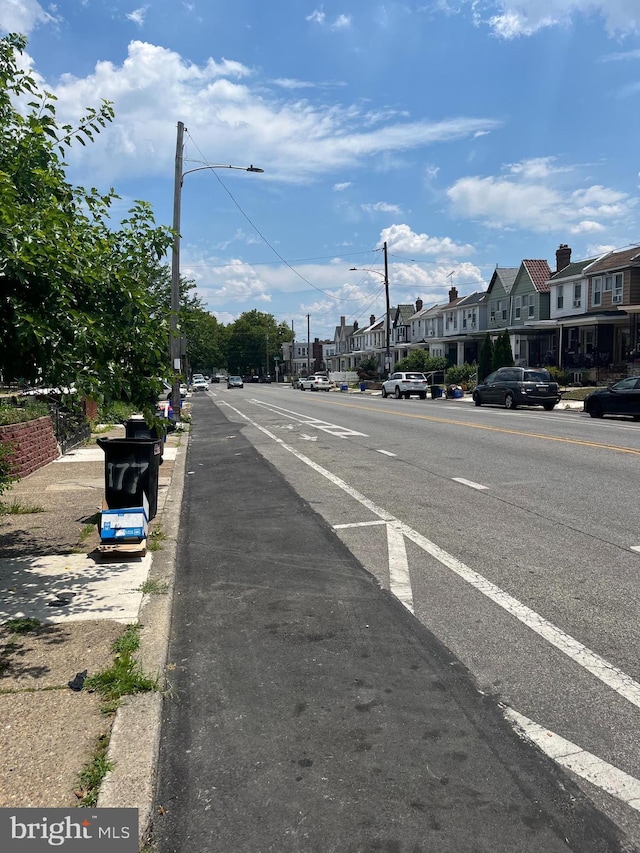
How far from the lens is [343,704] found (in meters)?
3.81

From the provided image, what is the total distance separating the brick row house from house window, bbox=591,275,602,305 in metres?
0.02

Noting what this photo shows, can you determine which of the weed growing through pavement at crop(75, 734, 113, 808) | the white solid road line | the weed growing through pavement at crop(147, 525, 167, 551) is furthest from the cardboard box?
the weed growing through pavement at crop(75, 734, 113, 808)

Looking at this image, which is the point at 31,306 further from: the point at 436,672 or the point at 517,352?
the point at 517,352

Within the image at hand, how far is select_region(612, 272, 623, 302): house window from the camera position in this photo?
41344mm

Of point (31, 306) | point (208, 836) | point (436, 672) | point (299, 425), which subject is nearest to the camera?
point (208, 836)

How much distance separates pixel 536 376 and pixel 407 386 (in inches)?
599

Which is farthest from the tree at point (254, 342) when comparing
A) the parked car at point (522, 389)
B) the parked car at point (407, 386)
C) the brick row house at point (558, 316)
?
the parked car at point (522, 389)

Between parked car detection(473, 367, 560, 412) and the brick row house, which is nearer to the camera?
parked car detection(473, 367, 560, 412)

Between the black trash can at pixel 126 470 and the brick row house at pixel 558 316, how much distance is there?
3448 cm

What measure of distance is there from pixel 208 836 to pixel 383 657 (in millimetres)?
1827

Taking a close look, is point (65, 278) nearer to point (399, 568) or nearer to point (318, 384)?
point (399, 568)

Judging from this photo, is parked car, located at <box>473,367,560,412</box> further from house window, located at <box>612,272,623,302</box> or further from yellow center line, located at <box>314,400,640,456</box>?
house window, located at <box>612,272,623,302</box>

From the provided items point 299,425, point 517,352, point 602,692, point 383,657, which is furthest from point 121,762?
point 517,352

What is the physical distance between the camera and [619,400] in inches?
918
